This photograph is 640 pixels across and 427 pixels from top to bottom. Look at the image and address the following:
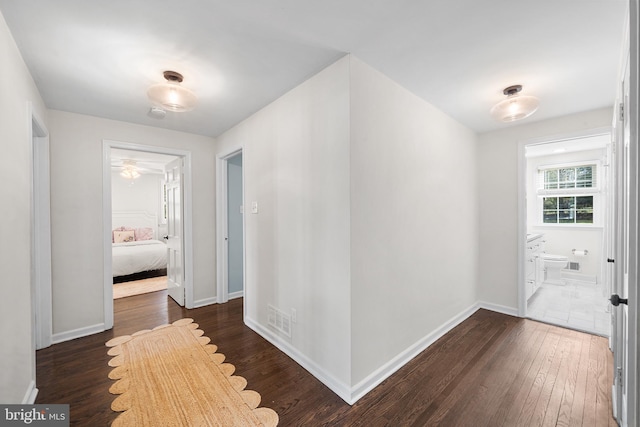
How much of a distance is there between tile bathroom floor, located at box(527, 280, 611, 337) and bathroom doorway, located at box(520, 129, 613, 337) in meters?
0.01

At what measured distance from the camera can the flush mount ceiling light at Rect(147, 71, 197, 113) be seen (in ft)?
6.75

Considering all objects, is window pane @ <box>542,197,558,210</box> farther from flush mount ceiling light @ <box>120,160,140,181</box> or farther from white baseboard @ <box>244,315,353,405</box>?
flush mount ceiling light @ <box>120,160,140,181</box>

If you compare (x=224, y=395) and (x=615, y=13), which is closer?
(x=615, y=13)

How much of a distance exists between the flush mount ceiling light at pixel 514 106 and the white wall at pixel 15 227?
11.5 ft

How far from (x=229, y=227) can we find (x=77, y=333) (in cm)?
203

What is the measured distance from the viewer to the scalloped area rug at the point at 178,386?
169 centimetres

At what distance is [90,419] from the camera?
168 centimetres

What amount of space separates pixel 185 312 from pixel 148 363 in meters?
1.25

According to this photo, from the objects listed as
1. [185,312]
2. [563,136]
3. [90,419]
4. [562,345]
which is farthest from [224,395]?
[563,136]

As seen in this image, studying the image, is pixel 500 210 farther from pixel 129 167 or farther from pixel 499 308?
pixel 129 167

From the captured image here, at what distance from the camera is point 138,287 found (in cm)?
466

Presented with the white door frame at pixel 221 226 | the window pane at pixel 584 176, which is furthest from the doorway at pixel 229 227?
the window pane at pixel 584 176

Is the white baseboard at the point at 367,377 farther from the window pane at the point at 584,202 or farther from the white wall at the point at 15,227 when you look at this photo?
the window pane at the point at 584,202

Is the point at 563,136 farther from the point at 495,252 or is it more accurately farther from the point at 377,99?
the point at 377,99
